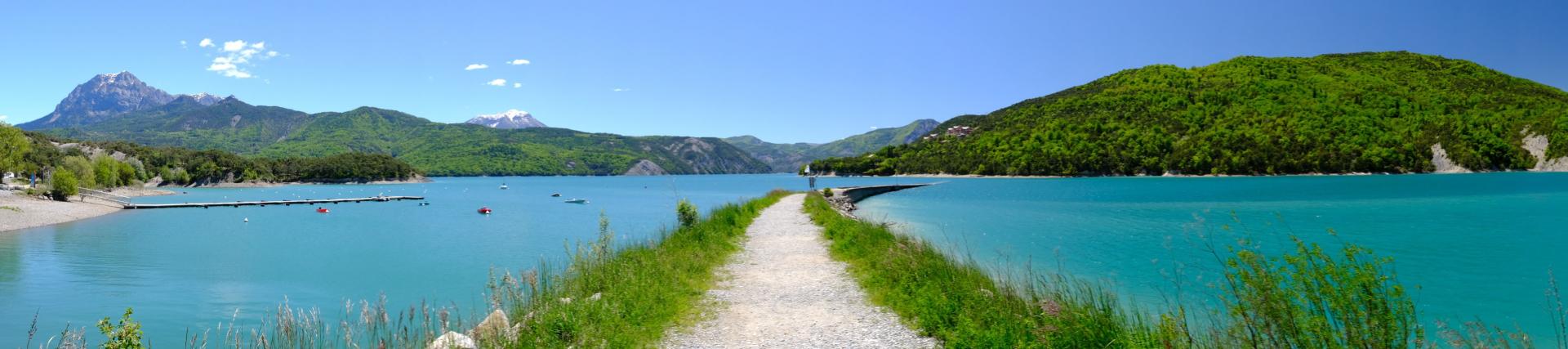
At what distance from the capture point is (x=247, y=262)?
27.3m

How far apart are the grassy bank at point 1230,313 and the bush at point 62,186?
259 ft

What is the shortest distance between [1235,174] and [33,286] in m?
146

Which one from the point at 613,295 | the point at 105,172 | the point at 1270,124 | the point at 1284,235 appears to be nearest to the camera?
the point at 613,295

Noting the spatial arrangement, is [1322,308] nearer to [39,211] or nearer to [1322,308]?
[1322,308]

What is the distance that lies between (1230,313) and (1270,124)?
154874 millimetres

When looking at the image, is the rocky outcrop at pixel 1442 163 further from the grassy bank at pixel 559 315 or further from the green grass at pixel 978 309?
the grassy bank at pixel 559 315

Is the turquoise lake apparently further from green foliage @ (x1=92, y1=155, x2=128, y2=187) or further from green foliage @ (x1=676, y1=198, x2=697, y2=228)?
green foliage @ (x1=92, y1=155, x2=128, y2=187)

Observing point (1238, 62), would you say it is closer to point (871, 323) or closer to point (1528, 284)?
point (1528, 284)

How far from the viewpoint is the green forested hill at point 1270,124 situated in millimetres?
120750

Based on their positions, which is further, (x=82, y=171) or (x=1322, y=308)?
(x=82, y=171)

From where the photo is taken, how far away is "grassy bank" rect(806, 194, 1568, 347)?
5.29 m

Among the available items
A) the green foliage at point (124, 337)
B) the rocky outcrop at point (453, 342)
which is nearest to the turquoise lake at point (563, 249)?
the rocky outcrop at point (453, 342)

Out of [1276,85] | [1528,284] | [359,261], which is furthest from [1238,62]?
[359,261]

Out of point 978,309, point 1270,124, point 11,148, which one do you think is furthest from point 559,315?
→ point 1270,124
